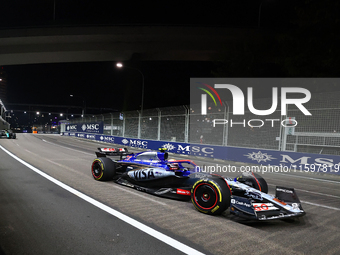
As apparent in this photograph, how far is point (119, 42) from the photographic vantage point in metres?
24.9

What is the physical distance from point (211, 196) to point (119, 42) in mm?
23756

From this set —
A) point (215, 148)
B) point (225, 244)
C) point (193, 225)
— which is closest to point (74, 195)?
point (193, 225)

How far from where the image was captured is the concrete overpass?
76.2 ft

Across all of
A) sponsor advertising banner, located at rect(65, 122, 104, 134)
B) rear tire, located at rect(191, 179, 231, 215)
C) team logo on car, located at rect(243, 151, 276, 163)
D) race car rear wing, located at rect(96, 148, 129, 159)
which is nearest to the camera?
rear tire, located at rect(191, 179, 231, 215)

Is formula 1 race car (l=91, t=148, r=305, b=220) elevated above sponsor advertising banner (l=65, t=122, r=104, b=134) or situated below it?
below

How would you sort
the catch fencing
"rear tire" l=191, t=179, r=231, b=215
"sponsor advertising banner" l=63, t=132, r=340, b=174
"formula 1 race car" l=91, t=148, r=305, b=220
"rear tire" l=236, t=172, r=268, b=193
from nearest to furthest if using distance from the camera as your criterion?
"formula 1 race car" l=91, t=148, r=305, b=220
"rear tire" l=191, t=179, r=231, b=215
"rear tire" l=236, t=172, r=268, b=193
"sponsor advertising banner" l=63, t=132, r=340, b=174
the catch fencing

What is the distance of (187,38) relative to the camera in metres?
24.0

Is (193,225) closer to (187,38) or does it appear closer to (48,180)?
(48,180)

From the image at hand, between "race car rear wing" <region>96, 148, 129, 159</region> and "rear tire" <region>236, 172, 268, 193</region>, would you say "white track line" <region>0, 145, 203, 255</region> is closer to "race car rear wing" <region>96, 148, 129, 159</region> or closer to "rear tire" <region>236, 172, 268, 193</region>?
"race car rear wing" <region>96, 148, 129, 159</region>

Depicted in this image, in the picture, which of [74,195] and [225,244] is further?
[74,195]

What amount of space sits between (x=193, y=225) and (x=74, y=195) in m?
2.81

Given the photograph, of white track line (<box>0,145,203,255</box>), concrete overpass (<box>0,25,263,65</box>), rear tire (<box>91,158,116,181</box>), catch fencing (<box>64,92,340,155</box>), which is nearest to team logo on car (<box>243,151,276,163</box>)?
catch fencing (<box>64,92,340,155</box>)

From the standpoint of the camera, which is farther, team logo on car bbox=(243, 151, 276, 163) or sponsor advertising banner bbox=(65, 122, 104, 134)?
sponsor advertising banner bbox=(65, 122, 104, 134)

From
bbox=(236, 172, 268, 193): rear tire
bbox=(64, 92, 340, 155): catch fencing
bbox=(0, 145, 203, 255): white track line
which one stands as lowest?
bbox=(0, 145, 203, 255): white track line
